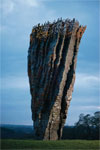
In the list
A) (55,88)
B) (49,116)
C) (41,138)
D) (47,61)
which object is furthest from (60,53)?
(41,138)

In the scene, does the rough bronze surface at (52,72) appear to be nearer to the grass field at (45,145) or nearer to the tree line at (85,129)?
the grass field at (45,145)

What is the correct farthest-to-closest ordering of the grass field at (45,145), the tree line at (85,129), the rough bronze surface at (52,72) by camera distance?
the tree line at (85,129)
the rough bronze surface at (52,72)
the grass field at (45,145)

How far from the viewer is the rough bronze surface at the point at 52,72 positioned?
13.2 metres

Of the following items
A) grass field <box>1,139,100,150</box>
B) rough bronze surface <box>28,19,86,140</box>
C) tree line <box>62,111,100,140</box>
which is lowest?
tree line <box>62,111,100,140</box>

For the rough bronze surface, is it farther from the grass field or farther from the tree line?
the tree line

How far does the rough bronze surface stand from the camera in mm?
13156

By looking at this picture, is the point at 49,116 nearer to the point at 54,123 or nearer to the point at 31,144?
the point at 54,123

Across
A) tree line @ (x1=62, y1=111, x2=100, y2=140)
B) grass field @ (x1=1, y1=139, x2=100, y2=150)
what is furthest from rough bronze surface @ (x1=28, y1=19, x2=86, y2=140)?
tree line @ (x1=62, y1=111, x2=100, y2=140)

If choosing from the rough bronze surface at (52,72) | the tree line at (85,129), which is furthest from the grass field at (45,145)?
the tree line at (85,129)

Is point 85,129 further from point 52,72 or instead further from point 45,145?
point 45,145

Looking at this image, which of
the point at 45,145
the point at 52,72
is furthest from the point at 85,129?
the point at 45,145

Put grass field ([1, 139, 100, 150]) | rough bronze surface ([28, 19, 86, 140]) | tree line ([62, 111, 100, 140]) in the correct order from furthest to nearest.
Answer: tree line ([62, 111, 100, 140])
rough bronze surface ([28, 19, 86, 140])
grass field ([1, 139, 100, 150])

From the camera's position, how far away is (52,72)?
13250mm

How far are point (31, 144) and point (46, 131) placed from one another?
259 cm
